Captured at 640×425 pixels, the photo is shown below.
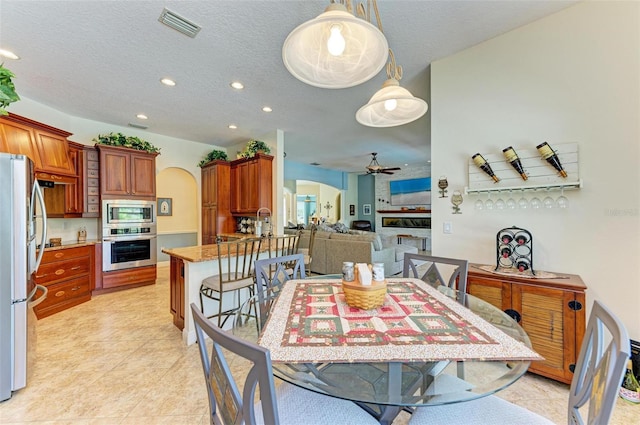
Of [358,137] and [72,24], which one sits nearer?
[72,24]

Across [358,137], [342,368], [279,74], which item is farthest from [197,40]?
[358,137]

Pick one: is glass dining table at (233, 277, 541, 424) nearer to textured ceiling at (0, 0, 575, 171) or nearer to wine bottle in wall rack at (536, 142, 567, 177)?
wine bottle in wall rack at (536, 142, 567, 177)

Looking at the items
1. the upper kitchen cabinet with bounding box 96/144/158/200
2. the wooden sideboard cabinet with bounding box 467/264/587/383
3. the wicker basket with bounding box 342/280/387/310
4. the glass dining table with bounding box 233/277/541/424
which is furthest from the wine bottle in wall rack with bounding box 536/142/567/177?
the upper kitchen cabinet with bounding box 96/144/158/200

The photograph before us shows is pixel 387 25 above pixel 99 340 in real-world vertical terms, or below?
above

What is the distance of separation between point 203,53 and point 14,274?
91.5 inches

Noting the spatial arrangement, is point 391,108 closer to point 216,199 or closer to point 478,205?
point 478,205

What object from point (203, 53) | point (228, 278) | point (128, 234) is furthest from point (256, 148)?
point (228, 278)

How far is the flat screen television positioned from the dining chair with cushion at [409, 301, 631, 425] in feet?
27.7

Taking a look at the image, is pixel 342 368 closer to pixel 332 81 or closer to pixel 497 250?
pixel 332 81

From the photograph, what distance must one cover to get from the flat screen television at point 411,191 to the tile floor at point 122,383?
757cm

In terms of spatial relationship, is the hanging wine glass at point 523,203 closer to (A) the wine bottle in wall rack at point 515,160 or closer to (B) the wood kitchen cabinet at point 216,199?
(A) the wine bottle in wall rack at point 515,160

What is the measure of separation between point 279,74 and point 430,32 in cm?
156

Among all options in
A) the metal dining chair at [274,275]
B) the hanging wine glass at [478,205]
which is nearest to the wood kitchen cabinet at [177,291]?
the metal dining chair at [274,275]

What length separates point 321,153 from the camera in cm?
695
